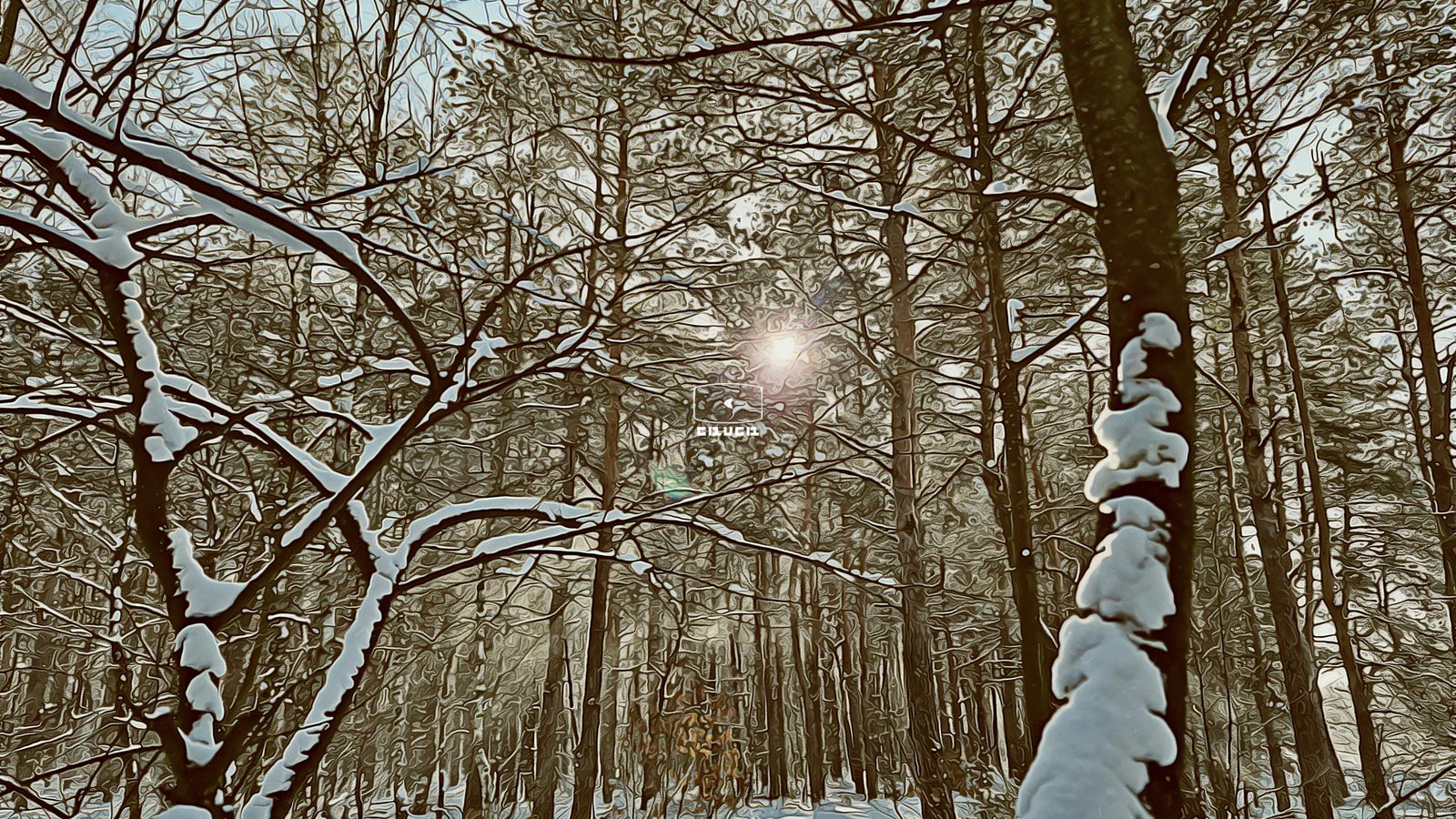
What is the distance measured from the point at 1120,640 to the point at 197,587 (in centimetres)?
327

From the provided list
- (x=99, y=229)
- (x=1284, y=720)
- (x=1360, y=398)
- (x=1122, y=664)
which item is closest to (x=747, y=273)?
(x=99, y=229)

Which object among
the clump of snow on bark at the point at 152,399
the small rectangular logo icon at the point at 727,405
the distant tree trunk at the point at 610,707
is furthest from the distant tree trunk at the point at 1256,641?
the distant tree trunk at the point at 610,707

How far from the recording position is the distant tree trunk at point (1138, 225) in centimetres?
180

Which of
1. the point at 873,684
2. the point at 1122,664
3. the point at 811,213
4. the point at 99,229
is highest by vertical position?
the point at 811,213

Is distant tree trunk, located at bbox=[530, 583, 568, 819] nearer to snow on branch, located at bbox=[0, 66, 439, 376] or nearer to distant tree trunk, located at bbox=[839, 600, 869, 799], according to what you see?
snow on branch, located at bbox=[0, 66, 439, 376]

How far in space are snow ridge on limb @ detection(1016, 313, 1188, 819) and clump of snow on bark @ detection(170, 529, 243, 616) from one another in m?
2.96

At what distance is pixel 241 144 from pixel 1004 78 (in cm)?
571

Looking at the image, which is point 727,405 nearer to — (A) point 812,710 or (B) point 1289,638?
(B) point 1289,638

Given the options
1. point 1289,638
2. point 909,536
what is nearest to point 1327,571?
point 1289,638

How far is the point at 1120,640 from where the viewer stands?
1708 millimetres

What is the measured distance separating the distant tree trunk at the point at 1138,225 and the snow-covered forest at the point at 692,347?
0.01m

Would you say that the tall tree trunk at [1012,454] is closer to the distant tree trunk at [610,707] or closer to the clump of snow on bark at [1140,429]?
the clump of snow on bark at [1140,429]

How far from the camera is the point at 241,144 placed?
3.99 meters

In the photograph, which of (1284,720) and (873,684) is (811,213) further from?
(873,684)
